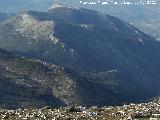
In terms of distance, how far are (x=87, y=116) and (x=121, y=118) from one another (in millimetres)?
4466

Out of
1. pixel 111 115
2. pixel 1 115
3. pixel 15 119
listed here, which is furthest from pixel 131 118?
pixel 1 115

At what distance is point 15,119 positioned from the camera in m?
49.9

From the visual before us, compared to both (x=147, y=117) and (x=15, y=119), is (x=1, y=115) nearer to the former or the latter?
(x=15, y=119)

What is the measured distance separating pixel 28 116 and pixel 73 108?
314 inches

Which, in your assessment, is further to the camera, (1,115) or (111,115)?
(1,115)

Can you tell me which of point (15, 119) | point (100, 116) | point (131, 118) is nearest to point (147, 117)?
point (131, 118)

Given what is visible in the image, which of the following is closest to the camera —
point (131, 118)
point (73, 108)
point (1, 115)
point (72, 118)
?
point (131, 118)

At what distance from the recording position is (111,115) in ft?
163

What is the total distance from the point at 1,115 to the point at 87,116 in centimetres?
1076

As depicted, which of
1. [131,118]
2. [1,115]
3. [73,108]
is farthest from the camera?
[73,108]

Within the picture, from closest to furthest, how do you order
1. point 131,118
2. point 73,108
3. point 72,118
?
point 131,118, point 72,118, point 73,108

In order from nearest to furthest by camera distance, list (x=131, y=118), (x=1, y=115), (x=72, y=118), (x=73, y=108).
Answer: (x=131, y=118) < (x=72, y=118) < (x=1, y=115) < (x=73, y=108)

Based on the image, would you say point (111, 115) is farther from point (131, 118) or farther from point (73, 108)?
point (73, 108)

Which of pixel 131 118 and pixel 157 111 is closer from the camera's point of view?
pixel 131 118
